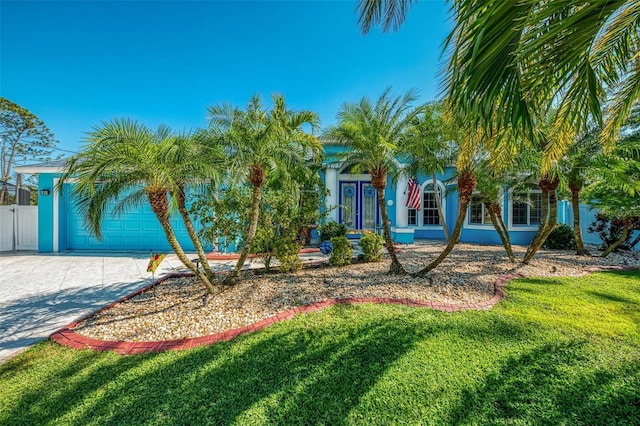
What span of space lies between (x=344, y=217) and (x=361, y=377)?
1139cm

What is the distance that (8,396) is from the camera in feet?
9.81

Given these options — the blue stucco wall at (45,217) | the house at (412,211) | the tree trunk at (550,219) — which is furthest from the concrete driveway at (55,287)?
the tree trunk at (550,219)

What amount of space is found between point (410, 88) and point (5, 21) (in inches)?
574

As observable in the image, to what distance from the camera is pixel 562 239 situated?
1195cm

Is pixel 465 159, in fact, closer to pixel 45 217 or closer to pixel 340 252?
pixel 340 252

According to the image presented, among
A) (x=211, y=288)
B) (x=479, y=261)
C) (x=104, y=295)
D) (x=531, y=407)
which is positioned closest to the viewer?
(x=531, y=407)

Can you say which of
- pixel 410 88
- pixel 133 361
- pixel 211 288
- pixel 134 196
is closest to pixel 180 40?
pixel 134 196

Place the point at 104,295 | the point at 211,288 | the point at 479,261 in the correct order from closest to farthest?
the point at 211,288, the point at 104,295, the point at 479,261

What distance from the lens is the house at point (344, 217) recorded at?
39.9ft

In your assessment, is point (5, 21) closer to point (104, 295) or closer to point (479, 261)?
point (104, 295)

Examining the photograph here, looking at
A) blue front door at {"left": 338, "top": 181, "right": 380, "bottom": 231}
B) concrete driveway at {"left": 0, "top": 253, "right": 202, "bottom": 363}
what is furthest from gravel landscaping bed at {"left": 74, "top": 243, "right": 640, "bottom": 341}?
blue front door at {"left": 338, "top": 181, "right": 380, "bottom": 231}

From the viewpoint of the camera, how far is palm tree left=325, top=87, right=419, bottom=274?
6754 millimetres

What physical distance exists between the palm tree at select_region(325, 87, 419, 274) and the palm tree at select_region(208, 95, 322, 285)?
1177 millimetres

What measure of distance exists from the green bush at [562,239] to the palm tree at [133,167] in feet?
49.1
